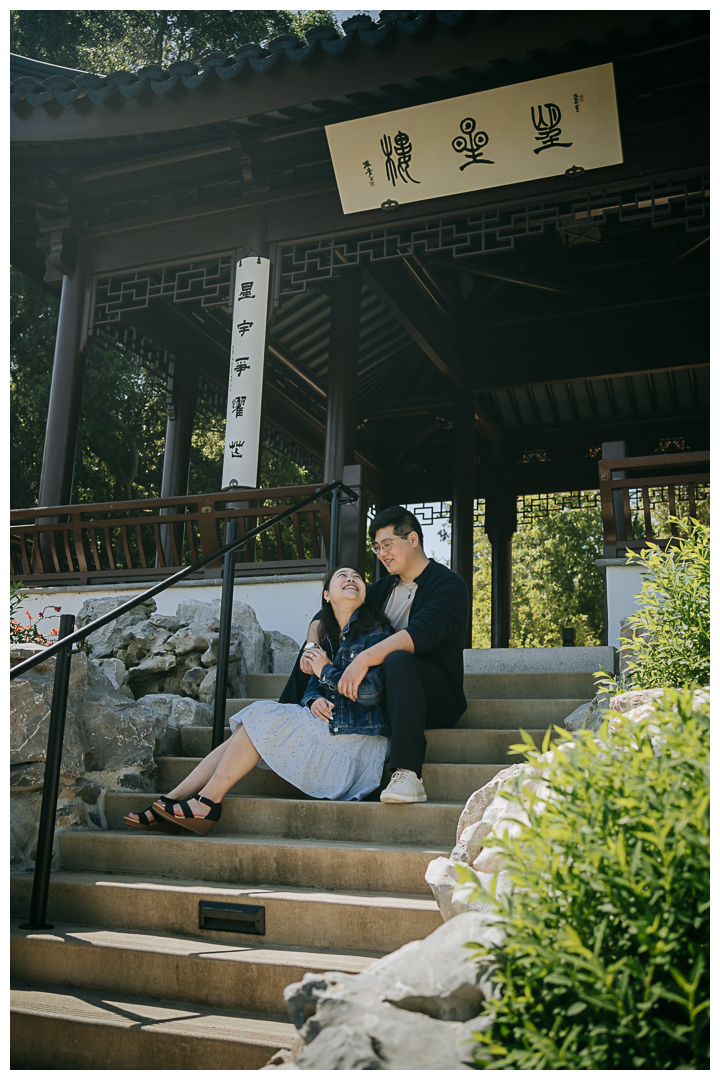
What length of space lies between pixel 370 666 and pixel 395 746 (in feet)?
1.02

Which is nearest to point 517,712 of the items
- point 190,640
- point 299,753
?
point 299,753

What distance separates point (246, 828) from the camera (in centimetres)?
290

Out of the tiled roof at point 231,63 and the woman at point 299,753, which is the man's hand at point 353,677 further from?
the tiled roof at point 231,63

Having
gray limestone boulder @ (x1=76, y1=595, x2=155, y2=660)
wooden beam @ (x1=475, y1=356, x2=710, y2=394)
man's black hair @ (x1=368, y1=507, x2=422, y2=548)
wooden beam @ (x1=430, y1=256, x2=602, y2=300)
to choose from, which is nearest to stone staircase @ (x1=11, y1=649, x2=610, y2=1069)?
man's black hair @ (x1=368, y1=507, x2=422, y2=548)

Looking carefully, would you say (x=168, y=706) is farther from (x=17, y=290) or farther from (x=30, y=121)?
(x=17, y=290)

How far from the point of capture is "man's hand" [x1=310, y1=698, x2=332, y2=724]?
2.94 meters

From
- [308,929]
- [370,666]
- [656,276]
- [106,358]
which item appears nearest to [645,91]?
[656,276]

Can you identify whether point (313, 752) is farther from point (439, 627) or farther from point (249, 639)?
point (249, 639)

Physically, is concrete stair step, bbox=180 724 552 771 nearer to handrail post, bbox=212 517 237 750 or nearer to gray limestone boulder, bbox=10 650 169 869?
handrail post, bbox=212 517 237 750

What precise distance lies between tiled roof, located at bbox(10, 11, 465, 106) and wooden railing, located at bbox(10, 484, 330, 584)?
2.56 meters

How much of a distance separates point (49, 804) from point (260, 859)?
69 cm

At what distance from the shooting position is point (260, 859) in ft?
8.64

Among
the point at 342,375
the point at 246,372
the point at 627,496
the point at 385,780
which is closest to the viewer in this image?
the point at 385,780

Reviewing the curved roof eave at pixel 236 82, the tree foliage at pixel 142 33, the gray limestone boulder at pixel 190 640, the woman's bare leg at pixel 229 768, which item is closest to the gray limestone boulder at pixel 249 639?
the gray limestone boulder at pixel 190 640
